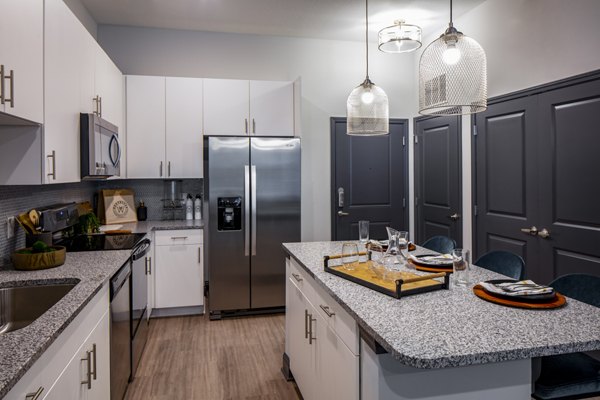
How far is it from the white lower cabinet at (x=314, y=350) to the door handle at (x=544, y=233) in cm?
199

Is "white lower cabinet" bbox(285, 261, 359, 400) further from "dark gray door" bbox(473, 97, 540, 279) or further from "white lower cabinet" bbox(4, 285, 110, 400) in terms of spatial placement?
"dark gray door" bbox(473, 97, 540, 279)

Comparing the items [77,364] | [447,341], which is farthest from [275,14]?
[447,341]

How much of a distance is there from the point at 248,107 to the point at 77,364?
3097mm

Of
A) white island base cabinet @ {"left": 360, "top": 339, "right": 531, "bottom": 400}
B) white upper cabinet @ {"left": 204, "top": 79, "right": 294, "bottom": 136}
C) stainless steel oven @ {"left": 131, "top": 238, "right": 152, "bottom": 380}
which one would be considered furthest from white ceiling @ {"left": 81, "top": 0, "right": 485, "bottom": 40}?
white island base cabinet @ {"left": 360, "top": 339, "right": 531, "bottom": 400}

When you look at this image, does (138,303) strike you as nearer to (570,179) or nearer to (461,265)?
(461,265)

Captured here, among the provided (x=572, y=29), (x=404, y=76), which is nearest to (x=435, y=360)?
(x=572, y=29)

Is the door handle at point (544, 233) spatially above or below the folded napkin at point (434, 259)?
above

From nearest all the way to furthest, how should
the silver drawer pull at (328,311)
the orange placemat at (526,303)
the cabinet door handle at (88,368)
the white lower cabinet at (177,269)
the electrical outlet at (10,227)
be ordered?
the orange placemat at (526,303) < the cabinet door handle at (88,368) < the silver drawer pull at (328,311) < the electrical outlet at (10,227) < the white lower cabinet at (177,269)

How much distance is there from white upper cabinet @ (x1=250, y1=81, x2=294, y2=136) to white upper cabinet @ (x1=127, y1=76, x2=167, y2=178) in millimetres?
913

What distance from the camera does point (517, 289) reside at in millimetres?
1716

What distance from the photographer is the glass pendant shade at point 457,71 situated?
186 cm

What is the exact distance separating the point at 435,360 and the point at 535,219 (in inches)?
102

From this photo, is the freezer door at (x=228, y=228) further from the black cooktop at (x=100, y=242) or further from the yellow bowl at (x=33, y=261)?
the yellow bowl at (x=33, y=261)

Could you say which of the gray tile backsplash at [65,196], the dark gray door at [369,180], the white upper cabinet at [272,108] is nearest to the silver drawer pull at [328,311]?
the gray tile backsplash at [65,196]
